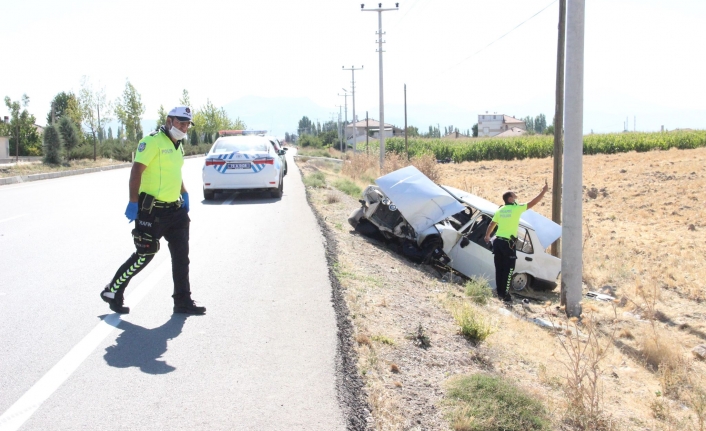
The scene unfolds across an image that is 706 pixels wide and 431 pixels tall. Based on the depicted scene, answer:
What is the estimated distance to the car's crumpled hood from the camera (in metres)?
11.9

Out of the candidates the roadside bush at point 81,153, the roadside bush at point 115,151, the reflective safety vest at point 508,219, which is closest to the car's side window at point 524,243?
the reflective safety vest at point 508,219

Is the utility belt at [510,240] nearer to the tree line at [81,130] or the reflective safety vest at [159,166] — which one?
the reflective safety vest at [159,166]

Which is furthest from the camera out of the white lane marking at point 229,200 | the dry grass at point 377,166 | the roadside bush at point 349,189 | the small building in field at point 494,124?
the small building in field at point 494,124

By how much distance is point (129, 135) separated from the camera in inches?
2456

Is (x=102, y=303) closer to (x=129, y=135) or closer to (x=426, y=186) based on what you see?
(x=426, y=186)

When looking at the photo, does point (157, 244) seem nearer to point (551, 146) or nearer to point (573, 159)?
point (573, 159)

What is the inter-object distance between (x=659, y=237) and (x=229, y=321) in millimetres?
17373

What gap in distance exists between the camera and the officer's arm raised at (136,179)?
5531mm

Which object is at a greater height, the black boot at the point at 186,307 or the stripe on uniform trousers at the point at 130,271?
the stripe on uniform trousers at the point at 130,271

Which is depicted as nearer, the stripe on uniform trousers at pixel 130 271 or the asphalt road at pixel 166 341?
the asphalt road at pixel 166 341

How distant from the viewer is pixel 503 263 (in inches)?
425

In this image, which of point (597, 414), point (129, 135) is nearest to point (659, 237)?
point (597, 414)

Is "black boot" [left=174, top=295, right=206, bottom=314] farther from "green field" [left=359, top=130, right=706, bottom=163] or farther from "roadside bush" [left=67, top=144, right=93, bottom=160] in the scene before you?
"green field" [left=359, top=130, right=706, bottom=163]

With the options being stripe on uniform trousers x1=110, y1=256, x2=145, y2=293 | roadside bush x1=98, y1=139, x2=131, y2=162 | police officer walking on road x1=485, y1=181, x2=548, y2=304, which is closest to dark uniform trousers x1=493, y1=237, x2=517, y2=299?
police officer walking on road x1=485, y1=181, x2=548, y2=304
